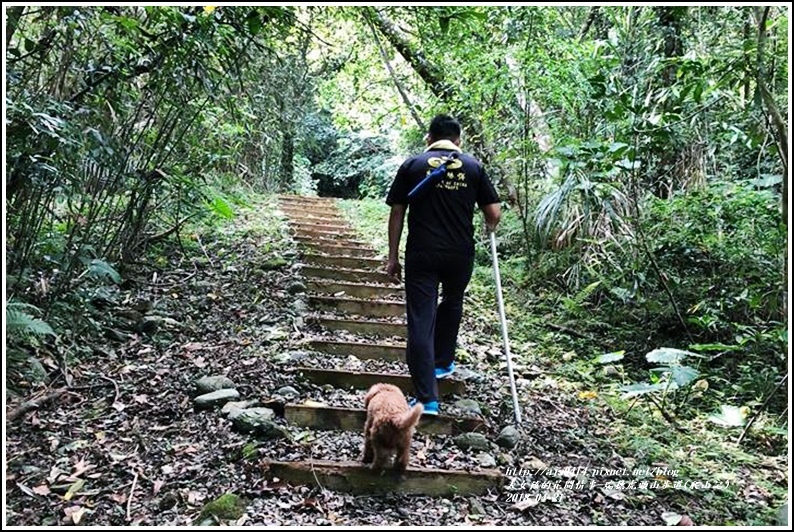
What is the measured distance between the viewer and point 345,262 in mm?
6625

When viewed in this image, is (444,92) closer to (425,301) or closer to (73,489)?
(425,301)

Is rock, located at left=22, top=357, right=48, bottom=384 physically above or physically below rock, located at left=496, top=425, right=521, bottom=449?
above

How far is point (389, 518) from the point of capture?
105 inches

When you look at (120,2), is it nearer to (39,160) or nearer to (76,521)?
(39,160)

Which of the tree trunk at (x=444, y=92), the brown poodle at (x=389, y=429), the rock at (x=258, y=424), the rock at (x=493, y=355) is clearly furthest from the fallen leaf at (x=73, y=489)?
the tree trunk at (x=444, y=92)

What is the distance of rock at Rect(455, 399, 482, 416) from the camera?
3758 millimetres

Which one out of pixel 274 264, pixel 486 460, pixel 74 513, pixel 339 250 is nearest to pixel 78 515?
pixel 74 513

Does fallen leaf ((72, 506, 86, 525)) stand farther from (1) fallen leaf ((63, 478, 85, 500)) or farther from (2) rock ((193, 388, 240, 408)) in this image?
(2) rock ((193, 388, 240, 408))

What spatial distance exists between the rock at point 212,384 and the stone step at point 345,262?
2.88 m

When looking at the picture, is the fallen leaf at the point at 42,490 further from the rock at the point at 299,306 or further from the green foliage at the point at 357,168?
the green foliage at the point at 357,168

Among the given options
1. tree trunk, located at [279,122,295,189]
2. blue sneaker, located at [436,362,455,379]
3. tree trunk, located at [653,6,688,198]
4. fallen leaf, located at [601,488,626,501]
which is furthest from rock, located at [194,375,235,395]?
tree trunk, located at [279,122,295,189]

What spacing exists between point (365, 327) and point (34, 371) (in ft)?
7.63

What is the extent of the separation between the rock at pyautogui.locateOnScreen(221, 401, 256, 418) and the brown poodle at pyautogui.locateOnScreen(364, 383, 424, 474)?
0.84 m

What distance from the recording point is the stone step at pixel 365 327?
4.85 m
